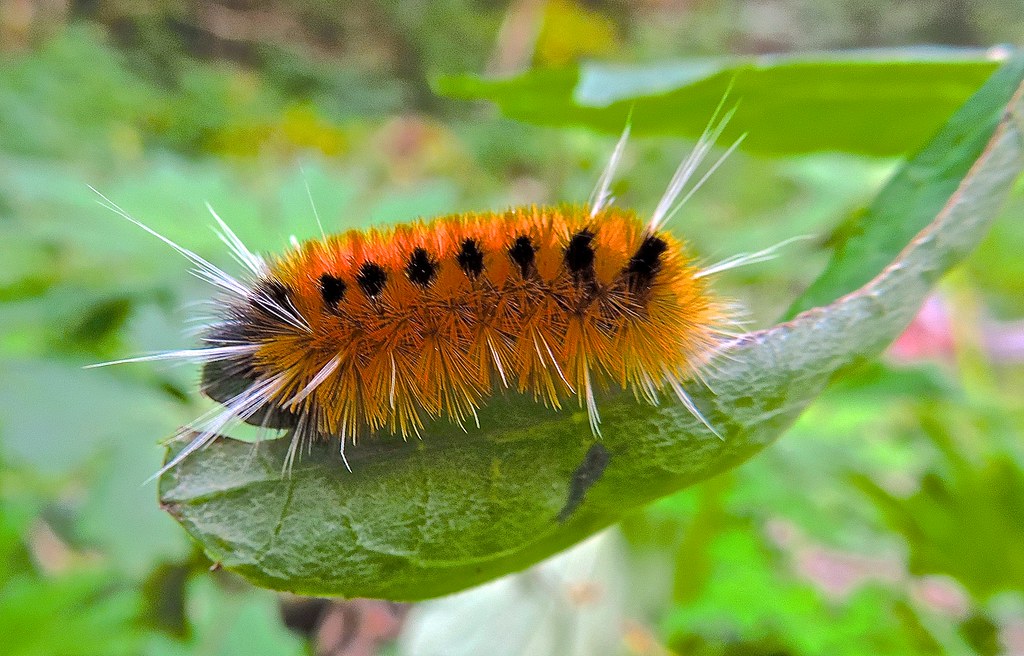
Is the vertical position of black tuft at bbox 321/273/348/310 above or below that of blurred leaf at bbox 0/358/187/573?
above

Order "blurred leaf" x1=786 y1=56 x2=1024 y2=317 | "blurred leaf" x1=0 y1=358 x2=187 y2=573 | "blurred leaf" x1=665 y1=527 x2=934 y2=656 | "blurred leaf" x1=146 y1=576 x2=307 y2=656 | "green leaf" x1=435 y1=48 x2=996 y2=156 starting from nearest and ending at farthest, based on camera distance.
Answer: "blurred leaf" x1=786 y1=56 x2=1024 y2=317
"green leaf" x1=435 y1=48 x2=996 y2=156
"blurred leaf" x1=0 y1=358 x2=187 y2=573
"blurred leaf" x1=146 y1=576 x2=307 y2=656
"blurred leaf" x1=665 y1=527 x2=934 y2=656

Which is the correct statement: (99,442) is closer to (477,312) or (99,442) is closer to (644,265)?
→ (477,312)

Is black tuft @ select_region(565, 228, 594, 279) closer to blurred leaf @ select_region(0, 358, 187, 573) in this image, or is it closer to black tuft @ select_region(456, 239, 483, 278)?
black tuft @ select_region(456, 239, 483, 278)

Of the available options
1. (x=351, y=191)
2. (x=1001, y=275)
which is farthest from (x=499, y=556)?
(x=1001, y=275)

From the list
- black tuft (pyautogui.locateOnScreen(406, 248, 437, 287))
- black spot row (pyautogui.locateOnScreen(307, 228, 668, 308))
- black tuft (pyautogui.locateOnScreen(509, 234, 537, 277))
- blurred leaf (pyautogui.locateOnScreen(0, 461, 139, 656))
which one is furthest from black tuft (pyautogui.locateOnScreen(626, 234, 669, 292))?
blurred leaf (pyautogui.locateOnScreen(0, 461, 139, 656))

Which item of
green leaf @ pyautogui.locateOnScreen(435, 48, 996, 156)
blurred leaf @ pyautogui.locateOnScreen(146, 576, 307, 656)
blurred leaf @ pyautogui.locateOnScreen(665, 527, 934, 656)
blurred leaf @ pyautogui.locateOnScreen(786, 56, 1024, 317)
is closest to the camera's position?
blurred leaf @ pyautogui.locateOnScreen(786, 56, 1024, 317)

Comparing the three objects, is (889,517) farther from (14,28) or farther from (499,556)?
(14,28)

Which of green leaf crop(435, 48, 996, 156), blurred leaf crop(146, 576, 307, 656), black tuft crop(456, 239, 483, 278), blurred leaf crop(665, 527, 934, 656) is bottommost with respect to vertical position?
blurred leaf crop(665, 527, 934, 656)

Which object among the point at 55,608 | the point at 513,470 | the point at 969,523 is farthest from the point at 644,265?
the point at 55,608
